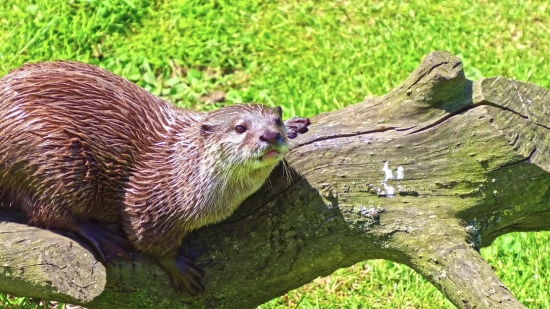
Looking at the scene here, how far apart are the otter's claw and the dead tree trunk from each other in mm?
44

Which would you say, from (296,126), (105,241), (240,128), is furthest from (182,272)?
(296,126)

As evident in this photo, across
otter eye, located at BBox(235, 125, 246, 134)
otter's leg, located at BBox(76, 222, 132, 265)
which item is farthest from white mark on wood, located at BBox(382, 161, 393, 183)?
otter's leg, located at BBox(76, 222, 132, 265)

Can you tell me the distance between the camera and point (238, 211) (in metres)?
2.56

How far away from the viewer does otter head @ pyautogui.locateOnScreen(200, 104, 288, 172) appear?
2.27 metres

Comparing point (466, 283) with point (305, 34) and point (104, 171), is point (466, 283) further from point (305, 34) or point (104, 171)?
point (305, 34)

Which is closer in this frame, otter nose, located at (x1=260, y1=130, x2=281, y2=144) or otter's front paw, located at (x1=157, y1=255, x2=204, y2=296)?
otter nose, located at (x1=260, y1=130, x2=281, y2=144)

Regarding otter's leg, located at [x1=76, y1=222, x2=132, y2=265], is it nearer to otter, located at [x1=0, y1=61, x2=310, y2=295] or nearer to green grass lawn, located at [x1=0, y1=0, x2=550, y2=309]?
otter, located at [x1=0, y1=61, x2=310, y2=295]

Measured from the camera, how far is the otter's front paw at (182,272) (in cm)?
249

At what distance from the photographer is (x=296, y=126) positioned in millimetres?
2623

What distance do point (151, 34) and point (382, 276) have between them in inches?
97.1

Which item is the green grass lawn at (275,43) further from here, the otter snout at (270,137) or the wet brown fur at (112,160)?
the otter snout at (270,137)

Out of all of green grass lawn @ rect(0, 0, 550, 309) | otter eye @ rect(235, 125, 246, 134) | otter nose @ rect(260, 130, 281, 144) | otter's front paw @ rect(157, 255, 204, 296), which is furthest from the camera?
green grass lawn @ rect(0, 0, 550, 309)

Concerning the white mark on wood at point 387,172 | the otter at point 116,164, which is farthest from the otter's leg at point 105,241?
the white mark on wood at point 387,172

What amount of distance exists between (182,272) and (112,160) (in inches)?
18.2
